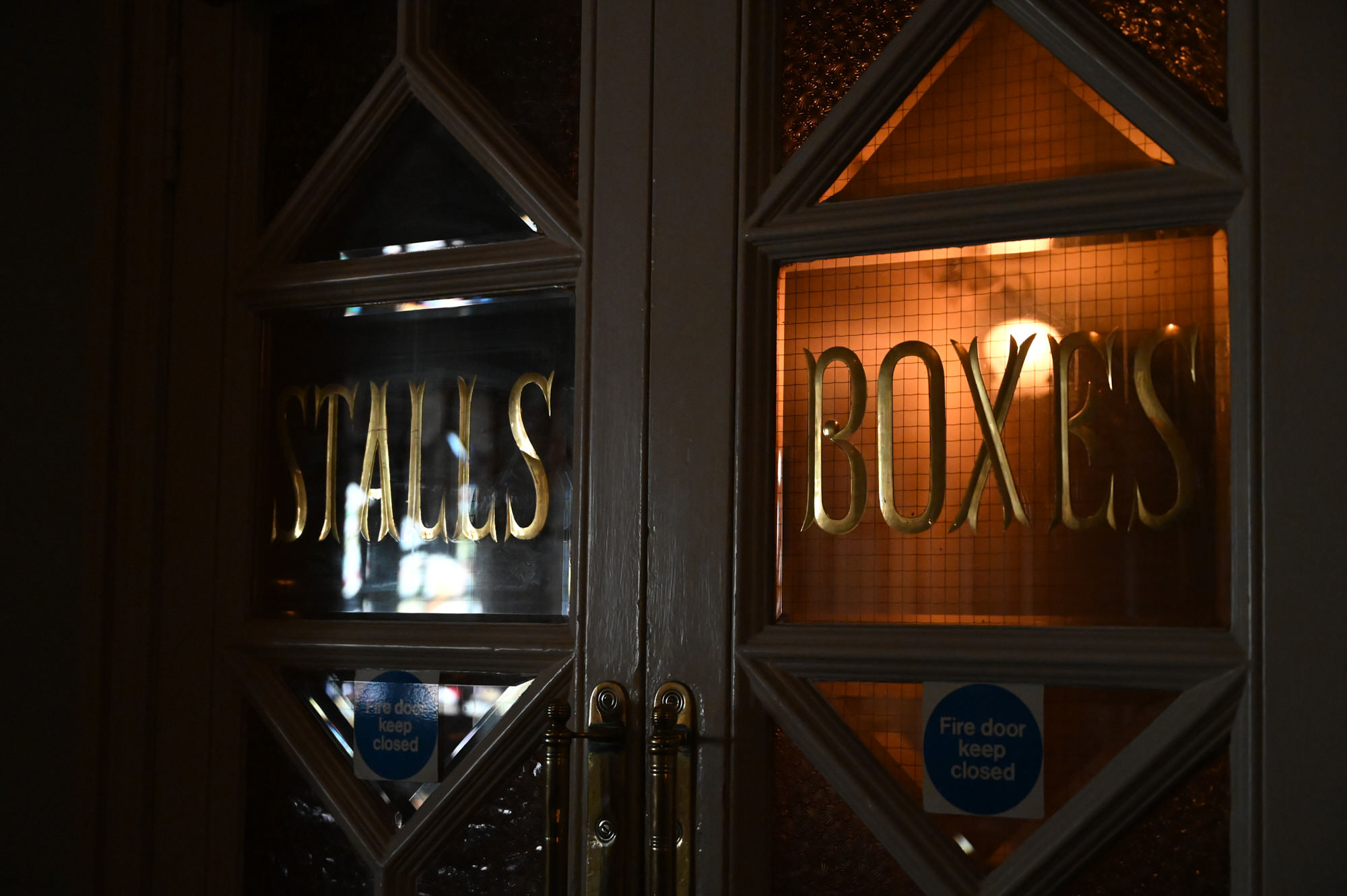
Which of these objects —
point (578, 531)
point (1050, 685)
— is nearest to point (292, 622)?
point (578, 531)

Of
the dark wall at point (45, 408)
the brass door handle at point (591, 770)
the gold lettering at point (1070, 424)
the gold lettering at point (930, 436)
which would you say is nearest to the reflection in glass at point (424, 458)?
the brass door handle at point (591, 770)

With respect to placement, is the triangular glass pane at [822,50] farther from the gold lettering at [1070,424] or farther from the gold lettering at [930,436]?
the gold lettering at [1070,424]

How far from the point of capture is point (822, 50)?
4.26ft

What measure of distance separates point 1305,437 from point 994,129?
17.1 inches

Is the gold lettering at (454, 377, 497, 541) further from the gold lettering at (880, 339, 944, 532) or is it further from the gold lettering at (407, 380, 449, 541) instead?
the gold lettering at (880, 339, 944, 532)

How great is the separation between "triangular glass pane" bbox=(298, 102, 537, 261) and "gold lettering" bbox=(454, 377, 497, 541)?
0.19m

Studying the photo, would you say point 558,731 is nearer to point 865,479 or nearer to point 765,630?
point 765,630

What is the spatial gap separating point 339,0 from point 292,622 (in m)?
0.81

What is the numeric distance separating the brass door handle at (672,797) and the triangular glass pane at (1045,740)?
0.19 m

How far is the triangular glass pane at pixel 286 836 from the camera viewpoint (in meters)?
1.42

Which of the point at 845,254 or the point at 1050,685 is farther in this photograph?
the point at 845,254

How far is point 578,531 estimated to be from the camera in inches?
51.6

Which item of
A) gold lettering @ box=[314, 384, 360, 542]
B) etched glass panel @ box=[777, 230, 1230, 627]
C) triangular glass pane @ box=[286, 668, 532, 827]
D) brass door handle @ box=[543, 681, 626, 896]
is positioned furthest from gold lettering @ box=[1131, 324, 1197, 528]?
gold lettering @ box=[314, 384, 360, 542]

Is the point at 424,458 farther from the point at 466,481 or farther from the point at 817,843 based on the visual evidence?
the point at 817,843
